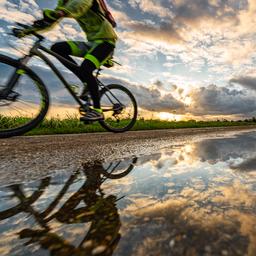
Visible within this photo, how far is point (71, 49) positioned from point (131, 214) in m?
3.56

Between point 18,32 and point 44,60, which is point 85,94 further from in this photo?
point 18,32

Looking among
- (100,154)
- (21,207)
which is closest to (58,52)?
(100,154)

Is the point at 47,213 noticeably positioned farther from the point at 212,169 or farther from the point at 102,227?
the point at 212,169

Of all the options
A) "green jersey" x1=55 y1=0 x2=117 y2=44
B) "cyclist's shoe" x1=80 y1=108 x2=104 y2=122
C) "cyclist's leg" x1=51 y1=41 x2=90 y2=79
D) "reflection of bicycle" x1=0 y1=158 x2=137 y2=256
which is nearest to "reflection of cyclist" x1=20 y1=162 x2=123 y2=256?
"reflection of bicycle" x1=0 y1=158 x2=137 y2=256

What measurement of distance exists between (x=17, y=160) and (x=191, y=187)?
1969mm

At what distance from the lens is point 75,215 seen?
1.19 metres

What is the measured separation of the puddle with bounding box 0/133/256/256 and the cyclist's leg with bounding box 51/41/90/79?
2.54m

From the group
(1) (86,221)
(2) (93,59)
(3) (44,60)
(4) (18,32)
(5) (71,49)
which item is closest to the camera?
(1) (86,221)

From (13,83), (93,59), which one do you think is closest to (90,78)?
(93,59)

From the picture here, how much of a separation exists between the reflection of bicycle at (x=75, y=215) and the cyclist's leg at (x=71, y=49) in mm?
2657

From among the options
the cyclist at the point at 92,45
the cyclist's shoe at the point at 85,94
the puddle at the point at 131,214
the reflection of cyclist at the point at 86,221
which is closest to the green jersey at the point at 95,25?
the cyclist at the point at 92,45

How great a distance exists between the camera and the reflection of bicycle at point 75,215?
91cm

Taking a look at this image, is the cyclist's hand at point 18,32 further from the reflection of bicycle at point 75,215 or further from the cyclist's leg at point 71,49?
the reflection of bicycle at point 75,215

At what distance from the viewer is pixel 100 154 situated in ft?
10.4
